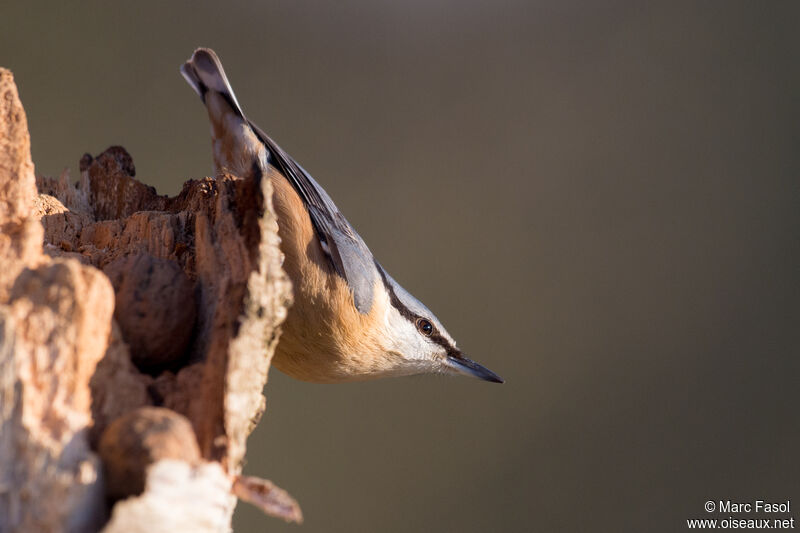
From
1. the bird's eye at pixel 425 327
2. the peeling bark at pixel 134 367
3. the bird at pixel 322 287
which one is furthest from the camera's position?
the bird's eye at pixel 425 327

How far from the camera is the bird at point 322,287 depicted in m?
1.22

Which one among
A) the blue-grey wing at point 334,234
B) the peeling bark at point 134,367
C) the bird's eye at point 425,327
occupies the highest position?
the blue-grey wing at point 334,234

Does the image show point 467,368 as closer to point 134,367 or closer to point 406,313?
point 406,313

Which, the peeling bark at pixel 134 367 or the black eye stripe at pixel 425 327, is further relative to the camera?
the black eye stripe at pixel 425 327

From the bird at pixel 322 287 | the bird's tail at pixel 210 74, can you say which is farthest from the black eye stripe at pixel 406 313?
the bird's tail at pixel 210 74

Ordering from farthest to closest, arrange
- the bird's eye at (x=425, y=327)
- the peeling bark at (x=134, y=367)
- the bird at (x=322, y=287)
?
1. the bird's eye at (x=425, y=327)
2. the bird at (x=322, y=287)
3. the peeling bark at (x=134, y=367)

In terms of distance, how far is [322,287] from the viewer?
4.04ft

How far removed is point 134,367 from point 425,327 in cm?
92

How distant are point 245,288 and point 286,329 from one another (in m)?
0.51

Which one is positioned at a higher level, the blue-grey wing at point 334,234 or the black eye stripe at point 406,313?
the blue-grey wing at point 334,234

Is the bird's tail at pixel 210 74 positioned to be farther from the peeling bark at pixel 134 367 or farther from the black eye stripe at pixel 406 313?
the peeling bark at pixel 134 367

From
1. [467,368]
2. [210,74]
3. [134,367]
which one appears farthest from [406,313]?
[134,367]

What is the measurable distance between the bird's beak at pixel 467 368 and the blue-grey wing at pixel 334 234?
33cm

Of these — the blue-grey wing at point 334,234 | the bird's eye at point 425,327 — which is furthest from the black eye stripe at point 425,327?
the blue-grey wing at point 334,234
